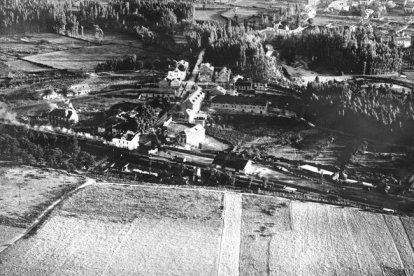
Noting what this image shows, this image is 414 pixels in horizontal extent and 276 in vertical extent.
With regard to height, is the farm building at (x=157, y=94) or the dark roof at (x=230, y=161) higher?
the farm building at (x=157, y=94)

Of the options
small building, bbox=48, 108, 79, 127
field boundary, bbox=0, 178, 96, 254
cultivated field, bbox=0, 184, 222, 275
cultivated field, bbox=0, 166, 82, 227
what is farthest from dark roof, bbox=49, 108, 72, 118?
cultivated field, bbox=0, 184, 222, 275

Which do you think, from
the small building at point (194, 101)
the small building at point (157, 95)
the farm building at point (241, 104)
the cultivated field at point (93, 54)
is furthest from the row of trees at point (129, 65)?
the farm building at point (241, 104)

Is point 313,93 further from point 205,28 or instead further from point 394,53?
point 205,28

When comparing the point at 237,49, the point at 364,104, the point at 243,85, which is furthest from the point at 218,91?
the point at 364,104

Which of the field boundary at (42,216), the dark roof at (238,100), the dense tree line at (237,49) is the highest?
the dense tree line at (237,49)

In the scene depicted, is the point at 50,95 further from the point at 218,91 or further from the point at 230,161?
the point at 230,161

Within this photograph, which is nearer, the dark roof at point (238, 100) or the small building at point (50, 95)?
the dark roof at point (238, 100)

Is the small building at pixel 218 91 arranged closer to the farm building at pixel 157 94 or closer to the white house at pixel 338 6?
the farm building at pixel 157 94
